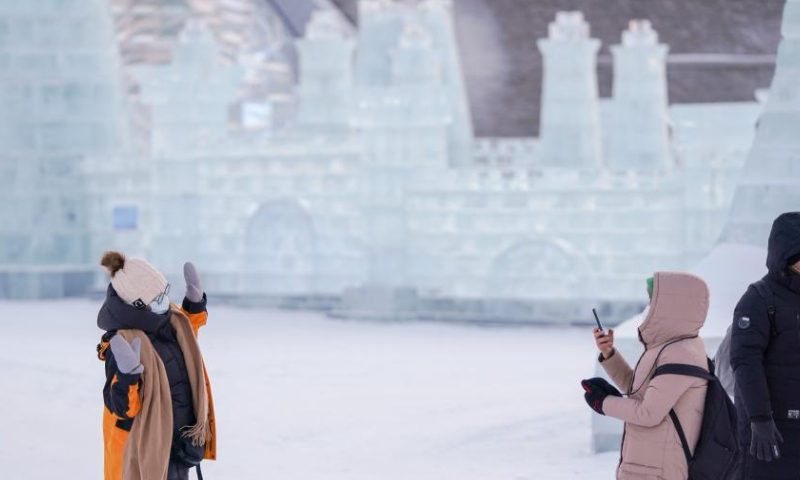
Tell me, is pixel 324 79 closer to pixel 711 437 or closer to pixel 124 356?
pixel 124 356

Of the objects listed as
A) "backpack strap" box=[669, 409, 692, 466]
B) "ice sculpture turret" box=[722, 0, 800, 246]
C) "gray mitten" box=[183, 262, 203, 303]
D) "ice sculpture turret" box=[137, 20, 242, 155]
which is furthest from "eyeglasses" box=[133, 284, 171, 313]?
"ice sculpture turret" box=[137, 20, 242, 155]

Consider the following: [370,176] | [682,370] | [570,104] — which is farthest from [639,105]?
[682,370]

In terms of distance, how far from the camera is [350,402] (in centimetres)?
1270

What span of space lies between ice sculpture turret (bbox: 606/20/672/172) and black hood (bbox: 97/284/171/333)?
55.4 feet

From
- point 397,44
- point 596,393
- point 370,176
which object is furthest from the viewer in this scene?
point 397,44

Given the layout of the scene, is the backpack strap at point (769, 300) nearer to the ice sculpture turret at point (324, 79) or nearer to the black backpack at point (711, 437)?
the black backpack at point (711, 437)

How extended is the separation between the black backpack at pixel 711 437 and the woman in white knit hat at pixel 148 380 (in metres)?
2.25

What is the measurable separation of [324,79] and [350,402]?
11.7 meters

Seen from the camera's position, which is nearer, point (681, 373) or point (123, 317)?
point (681, 373)

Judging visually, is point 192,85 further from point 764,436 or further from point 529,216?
point 764,436

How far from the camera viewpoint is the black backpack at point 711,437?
5.32 meters

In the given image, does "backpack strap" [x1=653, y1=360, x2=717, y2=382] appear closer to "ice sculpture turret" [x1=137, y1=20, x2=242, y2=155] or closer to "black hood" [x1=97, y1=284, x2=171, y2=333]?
"black hood" [x1=97, y1=284, x2=171, y2=333]

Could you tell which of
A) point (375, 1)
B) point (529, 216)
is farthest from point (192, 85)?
point (529, 216)

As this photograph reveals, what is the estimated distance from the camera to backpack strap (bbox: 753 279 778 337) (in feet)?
18.6
